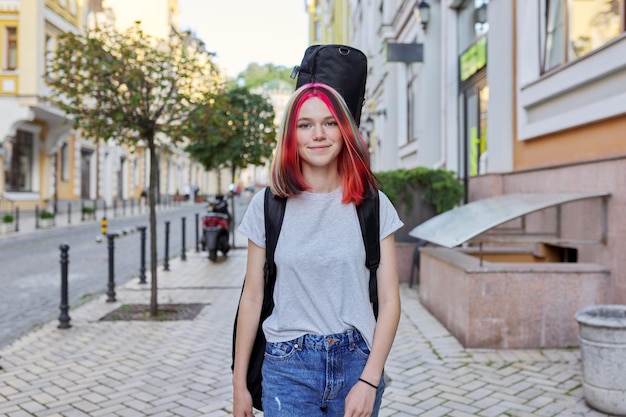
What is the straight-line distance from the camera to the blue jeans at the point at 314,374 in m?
1.97

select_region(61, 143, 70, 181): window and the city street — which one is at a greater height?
select_region(61, 143, 70, 181): window

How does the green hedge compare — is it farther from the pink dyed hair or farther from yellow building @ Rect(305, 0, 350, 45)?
yellow building @ Rect(305, 0, 350, 45)

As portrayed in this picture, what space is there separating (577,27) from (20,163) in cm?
2757

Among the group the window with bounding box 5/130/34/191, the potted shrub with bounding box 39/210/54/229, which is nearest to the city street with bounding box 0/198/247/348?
the potted shrub with bounding box 39/210/54/229

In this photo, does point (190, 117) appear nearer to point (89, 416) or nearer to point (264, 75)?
point (89, 416)

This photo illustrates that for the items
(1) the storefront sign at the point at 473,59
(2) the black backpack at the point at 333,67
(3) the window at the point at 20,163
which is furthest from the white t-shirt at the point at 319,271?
(3) the window at the point at 20,163

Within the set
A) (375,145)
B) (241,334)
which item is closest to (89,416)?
(241,334)

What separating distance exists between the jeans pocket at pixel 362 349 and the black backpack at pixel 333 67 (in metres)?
0.91

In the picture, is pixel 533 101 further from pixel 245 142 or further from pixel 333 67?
pixel 245 142

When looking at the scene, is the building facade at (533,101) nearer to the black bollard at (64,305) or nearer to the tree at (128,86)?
the tree at (128,86)

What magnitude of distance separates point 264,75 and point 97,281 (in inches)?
4204

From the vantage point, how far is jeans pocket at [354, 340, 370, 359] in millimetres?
2008

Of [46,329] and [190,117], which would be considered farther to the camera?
[190,117]

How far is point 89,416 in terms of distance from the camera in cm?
428
